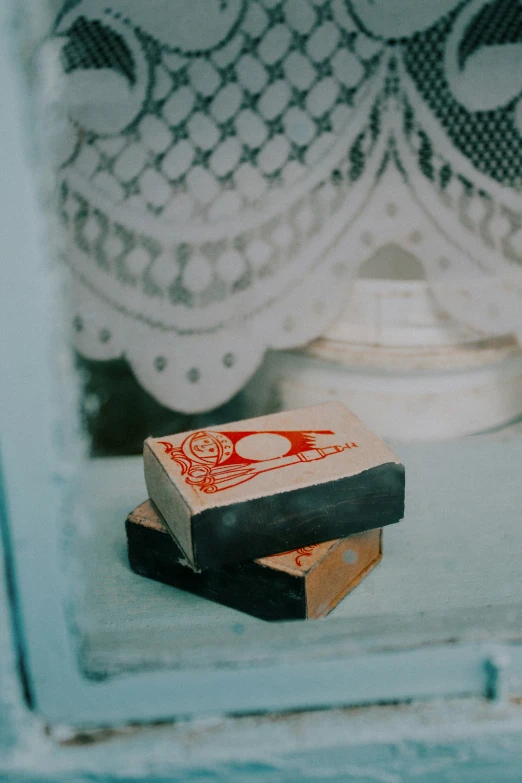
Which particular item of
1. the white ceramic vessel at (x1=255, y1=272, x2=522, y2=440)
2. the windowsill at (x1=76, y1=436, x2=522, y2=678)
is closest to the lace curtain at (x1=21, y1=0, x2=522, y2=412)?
the white ceramic vessel at (x1=255, y1=272, x2=522, y2=440)

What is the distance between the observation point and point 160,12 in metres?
0.65

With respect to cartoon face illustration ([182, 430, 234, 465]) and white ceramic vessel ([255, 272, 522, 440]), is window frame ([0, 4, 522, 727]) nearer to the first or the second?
cartoon face illustration ([182, 430, 234, 465])

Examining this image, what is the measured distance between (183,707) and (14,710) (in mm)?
110

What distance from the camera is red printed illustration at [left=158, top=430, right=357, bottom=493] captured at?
0.57 metres

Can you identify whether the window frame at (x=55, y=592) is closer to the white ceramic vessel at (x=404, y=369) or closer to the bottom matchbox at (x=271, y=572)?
the bottom matchbox at (x=271, y=572)

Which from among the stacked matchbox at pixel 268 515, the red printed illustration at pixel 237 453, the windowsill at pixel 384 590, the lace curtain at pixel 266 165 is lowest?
the windowsill at pixel 384 590

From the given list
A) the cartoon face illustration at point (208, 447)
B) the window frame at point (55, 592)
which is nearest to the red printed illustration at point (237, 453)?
the cartoon face illustration at point (208, 447)

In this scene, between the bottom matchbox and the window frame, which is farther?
the bottom matchbox

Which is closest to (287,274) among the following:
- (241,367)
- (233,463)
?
(241,367)

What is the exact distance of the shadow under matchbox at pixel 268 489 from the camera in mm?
539

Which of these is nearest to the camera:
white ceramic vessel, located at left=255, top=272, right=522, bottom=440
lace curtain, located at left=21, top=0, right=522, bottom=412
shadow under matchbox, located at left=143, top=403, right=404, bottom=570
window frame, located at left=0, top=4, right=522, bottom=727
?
window frame, located at left=0, top=4, right=522, bottom=727

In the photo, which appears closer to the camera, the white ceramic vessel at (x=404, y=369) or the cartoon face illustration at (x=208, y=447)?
the cartoon face illustration at (x=208, y=447)

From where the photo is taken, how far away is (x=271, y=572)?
548 mm

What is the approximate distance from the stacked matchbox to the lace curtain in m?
0.19
